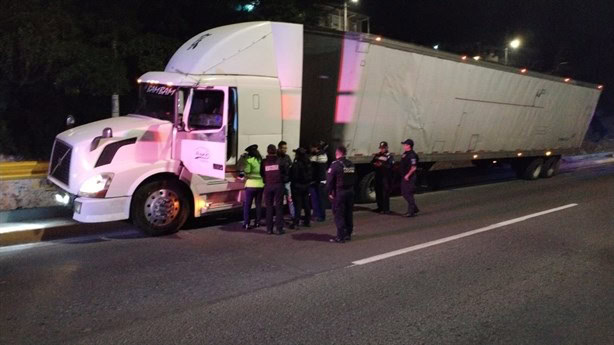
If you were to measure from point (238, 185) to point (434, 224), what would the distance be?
3.64 metres

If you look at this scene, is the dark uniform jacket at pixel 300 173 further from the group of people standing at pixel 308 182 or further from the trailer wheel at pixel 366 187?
the trailer wheel at pixel 366 187

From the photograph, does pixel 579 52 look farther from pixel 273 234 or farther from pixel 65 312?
pixel 65 312

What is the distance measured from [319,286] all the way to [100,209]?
3.93 metres

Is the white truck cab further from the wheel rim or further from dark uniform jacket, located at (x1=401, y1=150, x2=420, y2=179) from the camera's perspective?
dark uniform jacket, located at (x1=401, y1=150, x2=420, y2=179)

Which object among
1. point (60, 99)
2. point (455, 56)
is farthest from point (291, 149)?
point (60, 99)

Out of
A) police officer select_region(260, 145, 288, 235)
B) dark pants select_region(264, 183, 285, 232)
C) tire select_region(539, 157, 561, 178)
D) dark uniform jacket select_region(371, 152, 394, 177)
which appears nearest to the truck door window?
police officer select_region(260, 145, 288, 235)

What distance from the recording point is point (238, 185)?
9.14 meters

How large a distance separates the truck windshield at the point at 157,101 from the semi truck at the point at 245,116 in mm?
24

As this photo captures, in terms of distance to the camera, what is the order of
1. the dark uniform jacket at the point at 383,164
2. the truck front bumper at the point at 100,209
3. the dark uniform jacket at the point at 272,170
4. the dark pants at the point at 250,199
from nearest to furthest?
the truck front bumper at the point at 100,209, the dark uniform jacket at the point at 272,170, the dark pants at the point at 250,199, the dark uniform jacket at the point at 383,164

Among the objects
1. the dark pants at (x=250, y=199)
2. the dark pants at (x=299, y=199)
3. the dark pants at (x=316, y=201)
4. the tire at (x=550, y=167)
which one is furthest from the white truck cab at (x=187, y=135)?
the tire at (x=550, y=167)

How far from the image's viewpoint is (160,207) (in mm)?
8398

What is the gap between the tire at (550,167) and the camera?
18.1m

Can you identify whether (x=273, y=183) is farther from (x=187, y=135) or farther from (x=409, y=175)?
(x=409, y=175)

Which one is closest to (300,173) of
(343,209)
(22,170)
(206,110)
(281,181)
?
(281,181)
